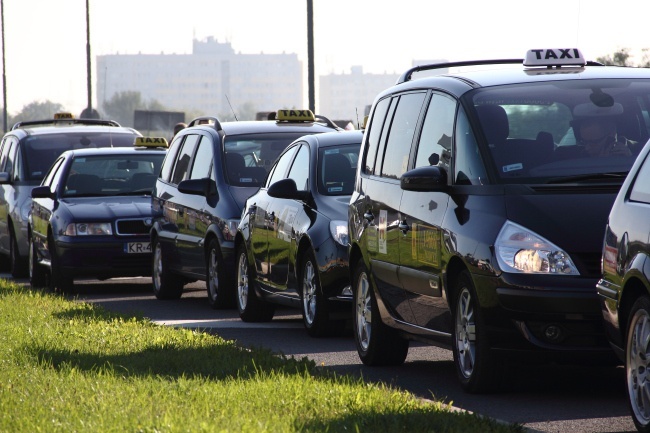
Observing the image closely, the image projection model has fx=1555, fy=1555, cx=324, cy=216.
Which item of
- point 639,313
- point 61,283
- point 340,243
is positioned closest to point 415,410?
point 639,313

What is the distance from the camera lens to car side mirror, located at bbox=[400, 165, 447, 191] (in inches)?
352

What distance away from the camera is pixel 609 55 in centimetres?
4828

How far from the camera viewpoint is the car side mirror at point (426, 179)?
29.3 ft

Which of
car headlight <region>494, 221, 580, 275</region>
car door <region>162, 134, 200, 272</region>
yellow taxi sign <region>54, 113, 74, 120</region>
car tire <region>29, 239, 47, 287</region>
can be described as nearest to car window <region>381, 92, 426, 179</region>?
car headlight <region>494, 221, 580, 275</region>

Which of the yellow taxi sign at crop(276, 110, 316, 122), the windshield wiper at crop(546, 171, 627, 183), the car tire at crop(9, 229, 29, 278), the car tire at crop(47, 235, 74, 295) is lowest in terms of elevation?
the car tire at crop(9, 229, 29, 278)

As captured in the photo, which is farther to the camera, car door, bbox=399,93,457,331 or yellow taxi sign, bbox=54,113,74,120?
yellow taxi sign, bbox=54,113,74,120

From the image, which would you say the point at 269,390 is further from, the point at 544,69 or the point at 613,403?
the point at 544,69

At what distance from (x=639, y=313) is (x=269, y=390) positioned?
213 cm

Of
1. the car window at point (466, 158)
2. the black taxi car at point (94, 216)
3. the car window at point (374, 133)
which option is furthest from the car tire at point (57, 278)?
the car window at point (466, 158)

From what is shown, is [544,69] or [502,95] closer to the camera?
[502,95]

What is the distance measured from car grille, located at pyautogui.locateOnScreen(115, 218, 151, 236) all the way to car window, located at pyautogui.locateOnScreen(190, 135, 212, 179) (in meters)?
2.08

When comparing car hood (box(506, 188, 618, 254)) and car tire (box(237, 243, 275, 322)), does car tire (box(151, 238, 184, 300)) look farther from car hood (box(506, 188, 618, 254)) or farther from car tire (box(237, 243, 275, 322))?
car hood (box(506, 188, 618, 254))

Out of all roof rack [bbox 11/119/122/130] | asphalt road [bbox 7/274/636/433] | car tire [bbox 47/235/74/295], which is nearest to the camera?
asphalt road [bbox 7/274/636/433]

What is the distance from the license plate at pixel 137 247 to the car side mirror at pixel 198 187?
9.98 feet
